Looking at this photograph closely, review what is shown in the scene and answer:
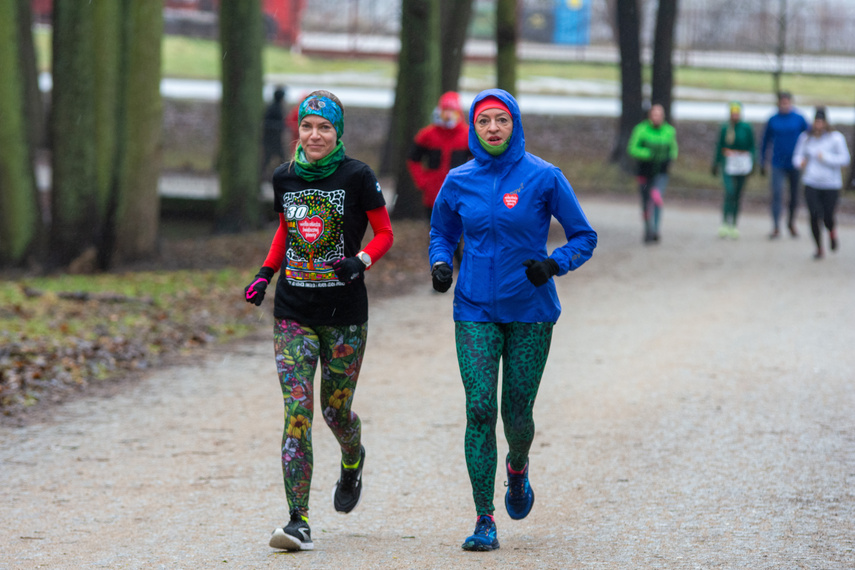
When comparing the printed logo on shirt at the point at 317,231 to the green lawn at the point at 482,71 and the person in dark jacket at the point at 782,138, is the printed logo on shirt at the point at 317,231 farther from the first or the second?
the green lawn at the point at 482,71

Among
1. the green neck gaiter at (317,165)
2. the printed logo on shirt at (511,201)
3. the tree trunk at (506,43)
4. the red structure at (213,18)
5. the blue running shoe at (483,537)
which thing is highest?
the red structure at (213,18)

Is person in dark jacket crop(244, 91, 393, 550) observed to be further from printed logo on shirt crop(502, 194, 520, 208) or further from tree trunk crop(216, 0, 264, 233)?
tree trunk crop(216, 0, 264, 233)

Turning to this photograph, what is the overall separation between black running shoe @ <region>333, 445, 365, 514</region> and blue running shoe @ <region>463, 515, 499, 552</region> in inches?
27.7

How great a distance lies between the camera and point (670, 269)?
573 inches

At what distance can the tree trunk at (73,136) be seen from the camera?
14188mm

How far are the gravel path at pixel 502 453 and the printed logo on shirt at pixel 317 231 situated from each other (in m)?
1.18

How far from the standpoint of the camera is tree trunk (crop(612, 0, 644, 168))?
2561cm

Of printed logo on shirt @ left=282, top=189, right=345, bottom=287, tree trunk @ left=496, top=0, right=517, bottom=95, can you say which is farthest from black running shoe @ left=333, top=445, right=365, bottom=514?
tree trunk @ left=496, top=0, right=517, bottom=95

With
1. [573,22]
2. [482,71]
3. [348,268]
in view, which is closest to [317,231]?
[348,268]

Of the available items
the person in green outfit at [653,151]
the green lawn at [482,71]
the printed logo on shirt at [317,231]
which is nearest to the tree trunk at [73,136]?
the person in green outfit at [653,151]

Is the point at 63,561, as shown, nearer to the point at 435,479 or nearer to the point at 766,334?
the point at 435,479

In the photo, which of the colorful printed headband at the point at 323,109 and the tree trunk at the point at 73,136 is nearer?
the colorful printed headband at the point at 323,109

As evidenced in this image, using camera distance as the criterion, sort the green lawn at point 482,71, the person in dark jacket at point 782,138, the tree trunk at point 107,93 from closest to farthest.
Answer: the tree trunk at point 107,93, the person in dark jacket at point 782,138, the green lawn at point 482,71

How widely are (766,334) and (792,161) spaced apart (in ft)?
21.7
